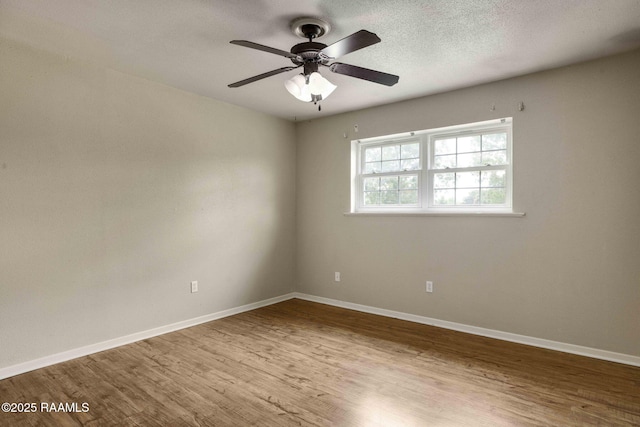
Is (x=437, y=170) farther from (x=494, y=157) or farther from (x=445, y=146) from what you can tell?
(x=494, y=157)

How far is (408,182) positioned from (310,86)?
7.40ft

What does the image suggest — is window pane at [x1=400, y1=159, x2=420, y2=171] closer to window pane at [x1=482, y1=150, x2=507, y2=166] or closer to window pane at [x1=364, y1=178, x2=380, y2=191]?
window pane at [x1=364, y1=178, x2=380, y2=191]

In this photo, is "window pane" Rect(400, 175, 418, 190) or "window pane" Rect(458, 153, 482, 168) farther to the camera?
"window pane" Rect(400, 175, 418, 190)

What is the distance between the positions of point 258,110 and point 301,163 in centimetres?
96

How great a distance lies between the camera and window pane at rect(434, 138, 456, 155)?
3.77 meters

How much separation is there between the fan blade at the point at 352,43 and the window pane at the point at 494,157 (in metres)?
2.18

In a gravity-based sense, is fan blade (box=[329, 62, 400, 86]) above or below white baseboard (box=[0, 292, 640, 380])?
above

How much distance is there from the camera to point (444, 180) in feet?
12.5

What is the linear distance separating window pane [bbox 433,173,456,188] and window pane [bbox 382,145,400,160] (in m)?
0.56

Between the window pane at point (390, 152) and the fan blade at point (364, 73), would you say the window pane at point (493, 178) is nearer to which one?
the window pane at point (390, 152)

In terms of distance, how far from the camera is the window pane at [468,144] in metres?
3.61

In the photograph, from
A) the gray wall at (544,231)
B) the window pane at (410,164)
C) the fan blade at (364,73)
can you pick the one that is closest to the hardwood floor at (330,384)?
the gray wall at (544,231)

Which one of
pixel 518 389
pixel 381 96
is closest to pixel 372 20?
pixel 381 96

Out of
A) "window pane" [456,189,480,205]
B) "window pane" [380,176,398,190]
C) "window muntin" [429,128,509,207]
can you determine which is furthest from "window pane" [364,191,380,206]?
"window pane" [456,189,480,205]
